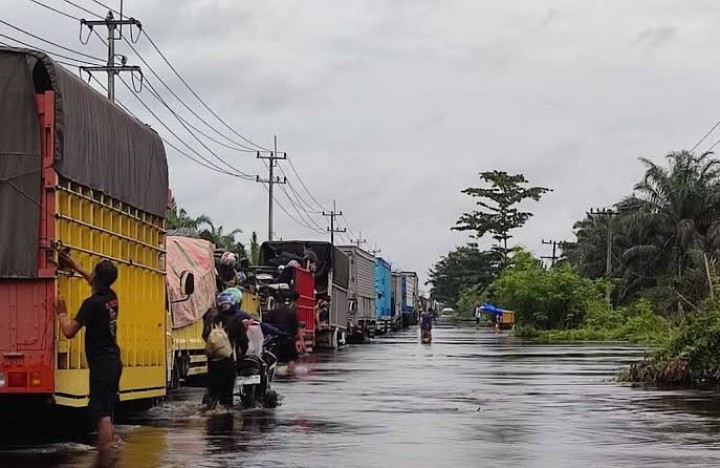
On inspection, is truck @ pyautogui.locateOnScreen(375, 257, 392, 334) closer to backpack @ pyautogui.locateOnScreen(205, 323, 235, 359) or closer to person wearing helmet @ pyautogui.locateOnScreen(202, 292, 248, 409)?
person wearing helmet @ pyautogui.locateOnScreen(202, 292, 248, 409)

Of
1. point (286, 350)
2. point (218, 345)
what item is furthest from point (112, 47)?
point (218, 345)

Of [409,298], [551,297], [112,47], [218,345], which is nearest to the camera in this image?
[218,345]

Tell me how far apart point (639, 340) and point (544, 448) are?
44.4 m

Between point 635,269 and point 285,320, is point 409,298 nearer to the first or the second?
point 635,269

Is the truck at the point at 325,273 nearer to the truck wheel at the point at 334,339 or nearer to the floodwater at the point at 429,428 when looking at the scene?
the truck wheel at the point at 334,339

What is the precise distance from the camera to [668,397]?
21.1 metres

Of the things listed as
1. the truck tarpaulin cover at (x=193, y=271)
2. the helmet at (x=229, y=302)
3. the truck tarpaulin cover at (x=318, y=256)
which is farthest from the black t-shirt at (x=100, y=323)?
the truck tarpaulin cover at (x=318, y=256)

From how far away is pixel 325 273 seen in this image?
4244 cm

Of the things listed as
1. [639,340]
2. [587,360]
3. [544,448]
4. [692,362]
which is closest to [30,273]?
[544,448]

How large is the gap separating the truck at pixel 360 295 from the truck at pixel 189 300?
92.6 feet

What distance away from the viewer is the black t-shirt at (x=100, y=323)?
11.9m

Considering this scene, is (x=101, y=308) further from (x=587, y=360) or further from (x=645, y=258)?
(x=645, y=258)

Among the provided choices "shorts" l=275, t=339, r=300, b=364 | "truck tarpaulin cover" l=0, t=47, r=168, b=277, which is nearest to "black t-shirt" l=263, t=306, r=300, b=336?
"shorts" l=275, t=339, r=300, b=364

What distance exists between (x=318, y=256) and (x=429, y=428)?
2691cm
